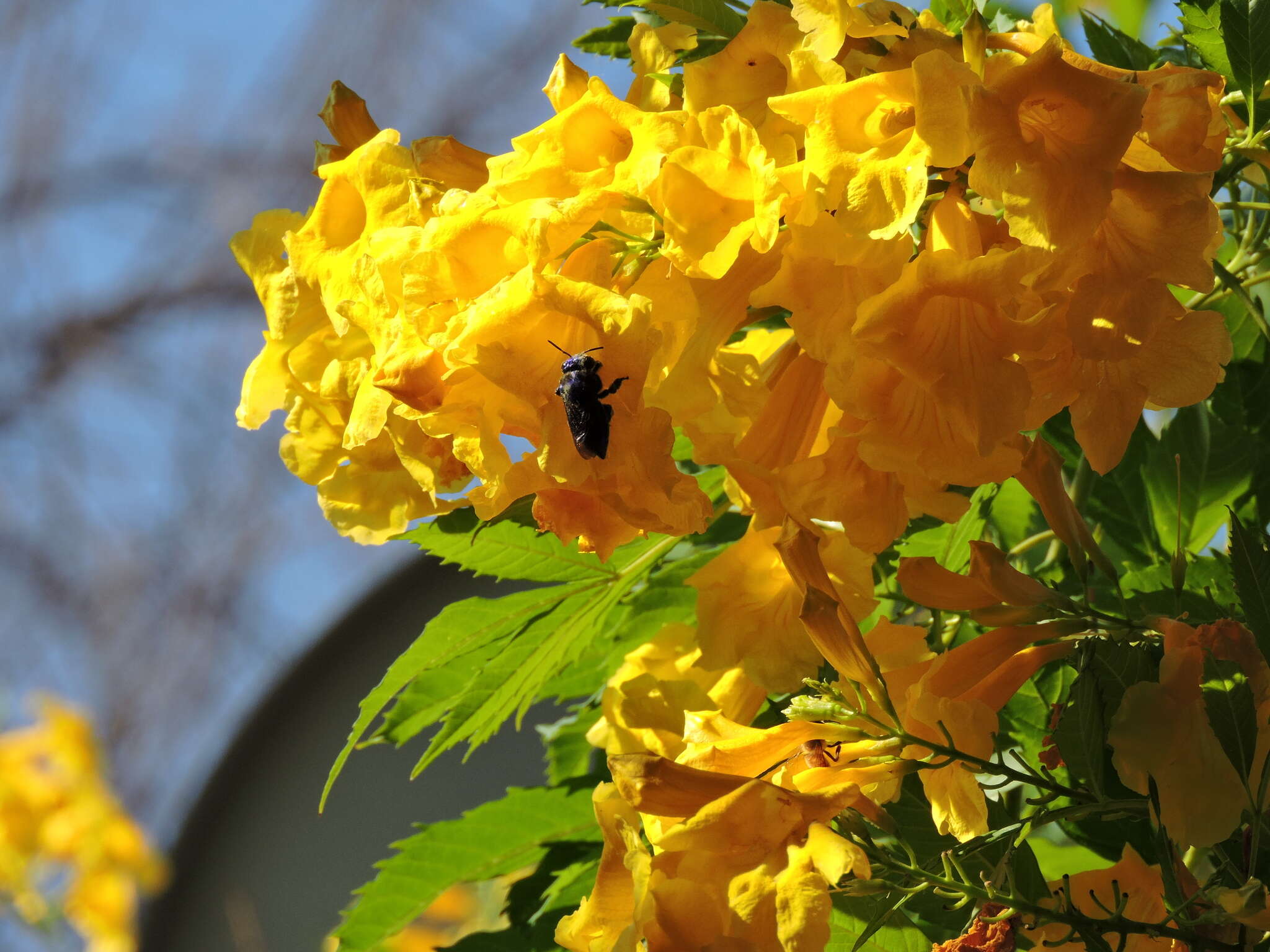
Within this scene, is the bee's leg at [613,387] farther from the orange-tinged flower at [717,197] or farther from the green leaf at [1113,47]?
the green leaf at [1113,47]

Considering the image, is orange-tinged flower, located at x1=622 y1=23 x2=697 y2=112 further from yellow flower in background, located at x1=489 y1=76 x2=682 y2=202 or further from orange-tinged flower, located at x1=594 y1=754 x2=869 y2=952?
orange-tinged flower, located at x1=594 y1=754 x2=869 y2=952

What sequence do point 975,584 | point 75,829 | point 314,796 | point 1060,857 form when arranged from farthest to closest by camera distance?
point 75,829, point 314,796, point 1060,857, point 975,584

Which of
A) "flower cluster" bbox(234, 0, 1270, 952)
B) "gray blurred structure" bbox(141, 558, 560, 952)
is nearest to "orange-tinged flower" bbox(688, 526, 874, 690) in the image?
"flower cluster" bbox(234, 0, 1270, 952)

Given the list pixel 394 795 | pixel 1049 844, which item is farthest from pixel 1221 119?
pixel 394 795

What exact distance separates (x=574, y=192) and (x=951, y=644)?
0.31 metres

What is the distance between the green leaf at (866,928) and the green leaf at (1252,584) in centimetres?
17

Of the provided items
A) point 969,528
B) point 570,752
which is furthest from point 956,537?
point 570,752

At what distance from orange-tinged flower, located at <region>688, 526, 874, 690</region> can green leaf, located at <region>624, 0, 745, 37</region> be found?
19 centimetres

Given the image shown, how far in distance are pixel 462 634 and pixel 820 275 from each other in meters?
0.32

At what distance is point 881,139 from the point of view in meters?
0.39

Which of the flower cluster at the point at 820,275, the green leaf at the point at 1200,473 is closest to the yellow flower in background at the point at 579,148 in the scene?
the flower cluster at the point at 820,275

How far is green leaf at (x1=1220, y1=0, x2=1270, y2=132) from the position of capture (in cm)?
45

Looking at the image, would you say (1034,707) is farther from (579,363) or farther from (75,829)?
(75,829)

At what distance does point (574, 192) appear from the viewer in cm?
42
